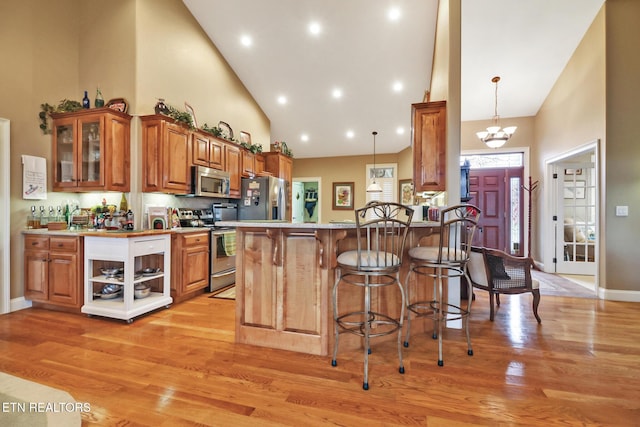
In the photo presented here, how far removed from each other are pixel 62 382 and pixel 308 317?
5.55ft

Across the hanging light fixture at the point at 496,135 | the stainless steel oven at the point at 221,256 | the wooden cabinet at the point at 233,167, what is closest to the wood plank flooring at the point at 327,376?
the stainless steel oven at the point at 221,256

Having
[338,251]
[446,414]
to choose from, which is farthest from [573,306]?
[338,251]

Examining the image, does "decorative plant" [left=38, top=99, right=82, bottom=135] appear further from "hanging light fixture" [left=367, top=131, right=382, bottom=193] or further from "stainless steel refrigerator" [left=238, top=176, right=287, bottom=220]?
"hanging light fixture" [left=367, top=131, right=382, bottom=193]

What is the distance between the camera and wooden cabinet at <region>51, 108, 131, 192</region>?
339 cm

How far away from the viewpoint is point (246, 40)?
497cm

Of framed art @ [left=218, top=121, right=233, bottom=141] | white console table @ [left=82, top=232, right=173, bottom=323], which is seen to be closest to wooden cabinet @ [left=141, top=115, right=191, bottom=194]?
white console table @ [left=82, top=232, right=173, bottom=323]

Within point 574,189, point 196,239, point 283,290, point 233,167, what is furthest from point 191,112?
point 574,189

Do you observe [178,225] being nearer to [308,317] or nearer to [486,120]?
[308,317]

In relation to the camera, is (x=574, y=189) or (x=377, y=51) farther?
(x=574, y=189)

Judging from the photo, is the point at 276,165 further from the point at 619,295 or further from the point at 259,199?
the point at 619,295

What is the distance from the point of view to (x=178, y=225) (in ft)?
13.0

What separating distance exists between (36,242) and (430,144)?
15.2ft

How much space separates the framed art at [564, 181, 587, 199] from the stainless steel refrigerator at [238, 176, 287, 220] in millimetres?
5501

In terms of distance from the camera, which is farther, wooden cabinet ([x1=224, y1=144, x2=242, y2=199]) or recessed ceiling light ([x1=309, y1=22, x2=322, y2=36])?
wooden cabinet ([x1=224, y1=144, x2=242, y2=199])
